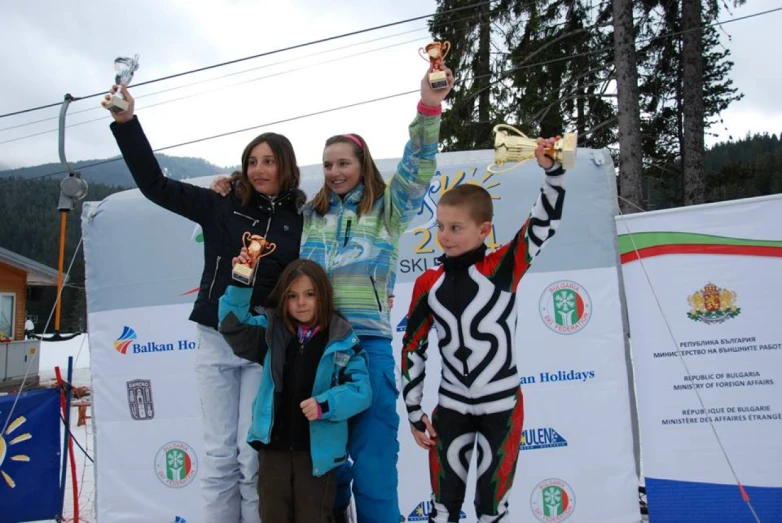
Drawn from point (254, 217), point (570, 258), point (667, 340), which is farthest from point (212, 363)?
point (667, 340)

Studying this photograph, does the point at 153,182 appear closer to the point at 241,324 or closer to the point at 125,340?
the point at 241,324

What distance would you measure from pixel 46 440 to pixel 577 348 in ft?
10.5

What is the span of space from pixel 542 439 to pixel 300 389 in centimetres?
179

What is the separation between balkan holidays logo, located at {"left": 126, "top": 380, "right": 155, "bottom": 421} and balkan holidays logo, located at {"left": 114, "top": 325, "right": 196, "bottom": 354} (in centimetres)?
21

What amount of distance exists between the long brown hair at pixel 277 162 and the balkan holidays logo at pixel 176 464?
80.4 inches

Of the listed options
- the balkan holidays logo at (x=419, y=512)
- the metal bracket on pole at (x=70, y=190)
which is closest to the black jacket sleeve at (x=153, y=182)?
the metal bracket on pole at (x=70, y=190)

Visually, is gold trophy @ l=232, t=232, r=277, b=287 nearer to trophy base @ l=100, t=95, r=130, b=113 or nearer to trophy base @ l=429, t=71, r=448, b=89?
trophy base @ l=100, t=95, r=130, b=113

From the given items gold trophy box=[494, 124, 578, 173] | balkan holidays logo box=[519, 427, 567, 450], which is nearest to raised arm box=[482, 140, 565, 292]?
gold trophy box=[494, 124, 578, 173]

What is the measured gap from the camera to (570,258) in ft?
11.4

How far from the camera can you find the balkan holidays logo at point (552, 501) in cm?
328

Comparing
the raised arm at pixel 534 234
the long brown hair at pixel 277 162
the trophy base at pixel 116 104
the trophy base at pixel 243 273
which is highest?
the trophy base at pixel 116 104

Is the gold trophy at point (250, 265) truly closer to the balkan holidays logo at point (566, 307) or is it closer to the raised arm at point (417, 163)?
the raised arm at point (417, 163)

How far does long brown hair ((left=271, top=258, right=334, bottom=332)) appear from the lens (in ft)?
6.86

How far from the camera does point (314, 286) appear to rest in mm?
2086
